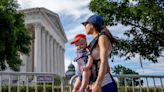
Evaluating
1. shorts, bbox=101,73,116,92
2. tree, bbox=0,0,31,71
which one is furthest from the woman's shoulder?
tree, bbox=0,0,31,71

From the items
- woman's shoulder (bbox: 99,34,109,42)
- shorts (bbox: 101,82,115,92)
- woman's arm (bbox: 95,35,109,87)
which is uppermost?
woman's shoulder (bbox: 99,34,109,42)

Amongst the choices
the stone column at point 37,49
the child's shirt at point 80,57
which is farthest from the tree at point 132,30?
the stone column at point 37,49

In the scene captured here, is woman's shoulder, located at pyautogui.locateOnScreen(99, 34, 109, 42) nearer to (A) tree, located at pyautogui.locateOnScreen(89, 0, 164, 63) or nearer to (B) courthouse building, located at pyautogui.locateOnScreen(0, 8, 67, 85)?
(A) tree, located at pyautogui.locateOnScreen(89, 0, 164, 63)

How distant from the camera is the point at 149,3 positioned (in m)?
8.93

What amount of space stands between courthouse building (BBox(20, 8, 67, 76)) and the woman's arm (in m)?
47.5

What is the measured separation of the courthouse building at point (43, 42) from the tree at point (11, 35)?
23.6m

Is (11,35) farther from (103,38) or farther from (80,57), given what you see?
(103,38)

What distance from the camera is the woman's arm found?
3.77 meters

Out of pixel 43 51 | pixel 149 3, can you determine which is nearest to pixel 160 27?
pixel 149 3

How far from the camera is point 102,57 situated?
12.6ft

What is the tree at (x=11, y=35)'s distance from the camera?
973 inches

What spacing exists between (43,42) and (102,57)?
188 feet

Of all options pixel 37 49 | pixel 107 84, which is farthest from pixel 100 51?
pixel 37 49

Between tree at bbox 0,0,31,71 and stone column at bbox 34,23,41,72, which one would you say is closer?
tree at bbox 0,0,31,71
